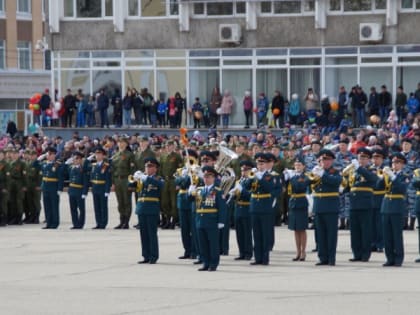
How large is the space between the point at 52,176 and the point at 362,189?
31.8ft

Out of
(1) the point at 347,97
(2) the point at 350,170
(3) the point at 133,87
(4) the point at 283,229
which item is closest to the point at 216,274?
(2) the point at 350,170

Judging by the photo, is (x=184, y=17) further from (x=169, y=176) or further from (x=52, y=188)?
(x=169, y=176)

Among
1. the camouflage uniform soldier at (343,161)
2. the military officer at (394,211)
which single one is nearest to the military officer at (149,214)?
the military officer at (394,211)

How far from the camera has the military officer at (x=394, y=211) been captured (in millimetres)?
21406

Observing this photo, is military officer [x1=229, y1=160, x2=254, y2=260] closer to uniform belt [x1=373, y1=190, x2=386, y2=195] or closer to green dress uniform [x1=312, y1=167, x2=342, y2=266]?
green dress uniform [x1=312, y1=167, x2=342, y2=266]

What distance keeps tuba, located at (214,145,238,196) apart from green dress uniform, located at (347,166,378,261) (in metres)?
1.98

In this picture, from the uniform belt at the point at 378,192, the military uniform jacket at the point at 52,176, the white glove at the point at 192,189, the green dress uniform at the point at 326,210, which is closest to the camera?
the white glove at the point at 192,189

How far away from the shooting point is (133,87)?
48.9m

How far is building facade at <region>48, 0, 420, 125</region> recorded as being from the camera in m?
45.4

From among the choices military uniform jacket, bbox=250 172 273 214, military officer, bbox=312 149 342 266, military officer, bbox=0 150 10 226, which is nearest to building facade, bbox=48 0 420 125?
military officer, bbox=0 150 10 226

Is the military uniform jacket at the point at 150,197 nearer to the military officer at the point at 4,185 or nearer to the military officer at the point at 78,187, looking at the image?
the military officer at the point at 78,187

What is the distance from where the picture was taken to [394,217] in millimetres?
21609

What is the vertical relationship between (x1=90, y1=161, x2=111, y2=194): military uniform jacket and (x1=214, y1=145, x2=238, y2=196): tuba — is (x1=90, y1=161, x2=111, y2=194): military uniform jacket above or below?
below

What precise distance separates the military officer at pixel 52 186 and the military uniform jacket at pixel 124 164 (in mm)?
1262
